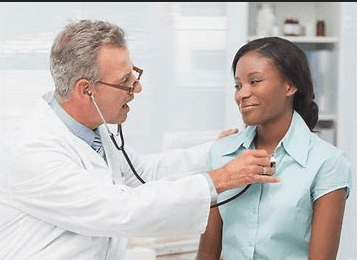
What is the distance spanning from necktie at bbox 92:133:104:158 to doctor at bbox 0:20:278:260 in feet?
0.14

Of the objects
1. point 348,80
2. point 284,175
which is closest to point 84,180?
point 284,175

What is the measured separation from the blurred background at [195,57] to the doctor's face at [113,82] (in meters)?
1.21

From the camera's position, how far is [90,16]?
9.84 ft

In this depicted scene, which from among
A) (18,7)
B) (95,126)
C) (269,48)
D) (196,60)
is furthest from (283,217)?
(18,7)

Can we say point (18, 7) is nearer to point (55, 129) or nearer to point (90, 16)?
point (90, 16)

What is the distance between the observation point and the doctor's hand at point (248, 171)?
153 cm

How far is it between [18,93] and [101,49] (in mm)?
1233

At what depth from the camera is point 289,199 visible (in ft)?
5.19

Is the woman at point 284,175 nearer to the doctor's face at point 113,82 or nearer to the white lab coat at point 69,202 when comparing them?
the white lab coat at point 69,202

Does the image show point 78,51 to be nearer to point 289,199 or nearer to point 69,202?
point 69,202

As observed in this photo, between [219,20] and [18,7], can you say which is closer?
[18,7]

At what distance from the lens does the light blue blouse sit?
5.17 ft

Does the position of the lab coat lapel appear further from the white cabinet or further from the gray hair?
the white cabinet

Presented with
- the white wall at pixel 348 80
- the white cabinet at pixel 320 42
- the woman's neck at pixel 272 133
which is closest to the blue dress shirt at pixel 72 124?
the woman's neck at pixel 272 133
